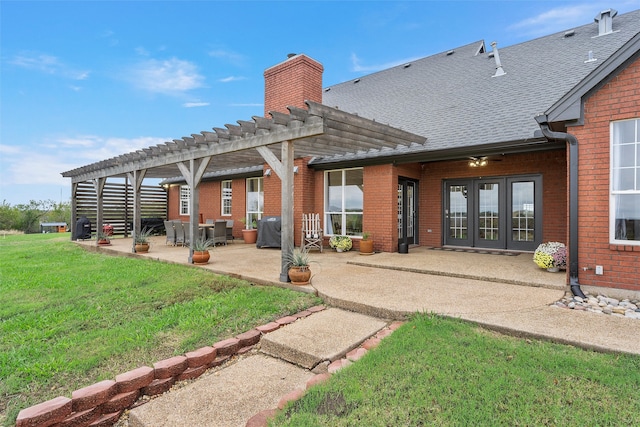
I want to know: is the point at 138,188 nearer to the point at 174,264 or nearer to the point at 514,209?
the point at 174,264

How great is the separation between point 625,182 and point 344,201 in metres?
6.05

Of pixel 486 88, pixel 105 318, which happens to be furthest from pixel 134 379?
pixel 486 88

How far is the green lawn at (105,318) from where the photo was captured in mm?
2648

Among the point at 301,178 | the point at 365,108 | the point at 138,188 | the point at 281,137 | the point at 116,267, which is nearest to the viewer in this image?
the point at 281,137

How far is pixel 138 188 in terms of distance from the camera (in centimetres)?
902

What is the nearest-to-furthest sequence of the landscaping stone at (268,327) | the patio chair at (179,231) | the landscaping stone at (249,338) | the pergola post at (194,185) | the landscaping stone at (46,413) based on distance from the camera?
Result: the landscaping stone at (46,413) → the landscaping stone at (249,338) → the landscaping stone at (268,327) → the pergola post at (194,185) → the patio chair at (179,231)

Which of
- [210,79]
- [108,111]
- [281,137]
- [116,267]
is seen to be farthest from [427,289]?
[108,111]

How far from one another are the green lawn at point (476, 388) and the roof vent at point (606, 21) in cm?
983

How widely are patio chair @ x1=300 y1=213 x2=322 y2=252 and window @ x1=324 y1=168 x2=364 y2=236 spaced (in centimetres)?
55

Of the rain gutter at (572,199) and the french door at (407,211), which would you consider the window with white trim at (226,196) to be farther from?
the rain gutter at (572,199)

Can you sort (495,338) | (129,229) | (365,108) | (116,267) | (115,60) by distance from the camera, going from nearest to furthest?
(495,338), (116,267), (365,108), (115,60), (129,229)

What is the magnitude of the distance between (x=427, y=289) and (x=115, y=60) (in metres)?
14.7

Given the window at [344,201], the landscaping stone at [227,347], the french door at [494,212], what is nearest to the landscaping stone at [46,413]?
the landscaping stone at [227,347]

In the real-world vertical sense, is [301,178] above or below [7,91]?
below
